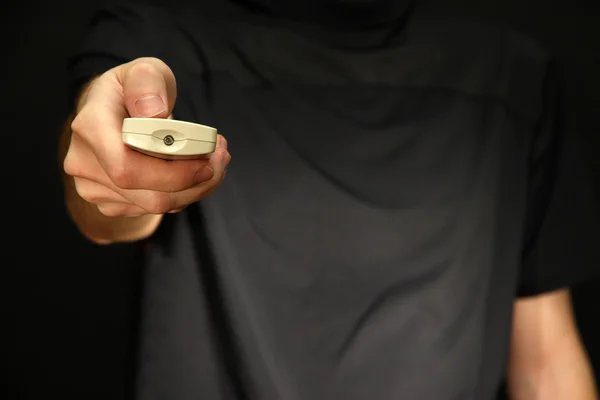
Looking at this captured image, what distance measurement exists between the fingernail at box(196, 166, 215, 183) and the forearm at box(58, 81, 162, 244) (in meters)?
0.16

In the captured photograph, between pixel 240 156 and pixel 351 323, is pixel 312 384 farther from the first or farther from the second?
pixel 240 156

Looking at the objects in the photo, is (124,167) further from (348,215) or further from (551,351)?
(551,351)

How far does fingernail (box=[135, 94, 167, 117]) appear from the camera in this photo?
0.35 metres

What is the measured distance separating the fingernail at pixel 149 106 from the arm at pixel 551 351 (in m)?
0.63

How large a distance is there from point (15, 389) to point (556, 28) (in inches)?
42.3

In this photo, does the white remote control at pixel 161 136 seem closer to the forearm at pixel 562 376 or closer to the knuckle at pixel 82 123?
the knuckle at pixel 82 123

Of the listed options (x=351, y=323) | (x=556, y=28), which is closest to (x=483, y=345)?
(x=351, y=323)

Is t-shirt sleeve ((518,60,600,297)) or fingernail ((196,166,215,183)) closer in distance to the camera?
fingernail ((196,166,215,183))

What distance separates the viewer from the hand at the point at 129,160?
1.18 feet

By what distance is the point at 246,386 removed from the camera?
569 mm

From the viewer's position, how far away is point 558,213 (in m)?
0.72

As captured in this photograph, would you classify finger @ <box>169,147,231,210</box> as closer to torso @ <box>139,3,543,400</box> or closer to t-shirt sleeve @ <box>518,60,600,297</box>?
torso @ <box>139,3,543,400</box>

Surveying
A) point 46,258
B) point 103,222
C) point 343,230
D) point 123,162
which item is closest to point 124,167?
point 123,162

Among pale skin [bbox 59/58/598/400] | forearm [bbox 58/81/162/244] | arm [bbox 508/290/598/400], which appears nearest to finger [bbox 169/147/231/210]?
pale skin [bbox 59/58/598/400]
